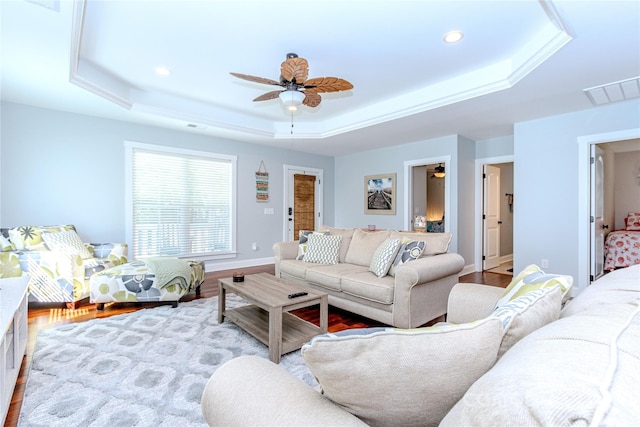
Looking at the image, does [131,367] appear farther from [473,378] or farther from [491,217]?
[491,217]

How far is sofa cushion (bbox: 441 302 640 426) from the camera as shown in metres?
0.40

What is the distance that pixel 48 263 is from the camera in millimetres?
3268

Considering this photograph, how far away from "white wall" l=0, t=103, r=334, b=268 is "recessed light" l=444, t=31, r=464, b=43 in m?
4.11

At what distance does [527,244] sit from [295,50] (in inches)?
161

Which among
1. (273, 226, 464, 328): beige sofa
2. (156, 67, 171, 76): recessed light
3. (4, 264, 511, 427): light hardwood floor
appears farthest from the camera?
(156, 67, 171, 76): recessed light

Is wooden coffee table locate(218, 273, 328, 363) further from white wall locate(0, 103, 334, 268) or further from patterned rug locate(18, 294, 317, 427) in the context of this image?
white wall locate(0, 103, 334, 268)

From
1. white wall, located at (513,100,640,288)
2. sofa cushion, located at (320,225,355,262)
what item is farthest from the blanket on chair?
white wall, located at (513,100,640,288)

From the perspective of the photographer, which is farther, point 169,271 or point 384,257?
point 169,271

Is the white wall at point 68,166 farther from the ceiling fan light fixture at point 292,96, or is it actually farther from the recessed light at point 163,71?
the ceiling fan light fixture at point 292,96

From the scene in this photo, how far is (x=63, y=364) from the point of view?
7.09 ft

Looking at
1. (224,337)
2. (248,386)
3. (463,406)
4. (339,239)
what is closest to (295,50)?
(339,239)

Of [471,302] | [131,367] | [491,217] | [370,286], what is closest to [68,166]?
[131,367]

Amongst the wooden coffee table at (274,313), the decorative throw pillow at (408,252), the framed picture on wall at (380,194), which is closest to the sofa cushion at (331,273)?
the decorative throw pillow at (408,252)

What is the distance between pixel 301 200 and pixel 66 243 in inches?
163
